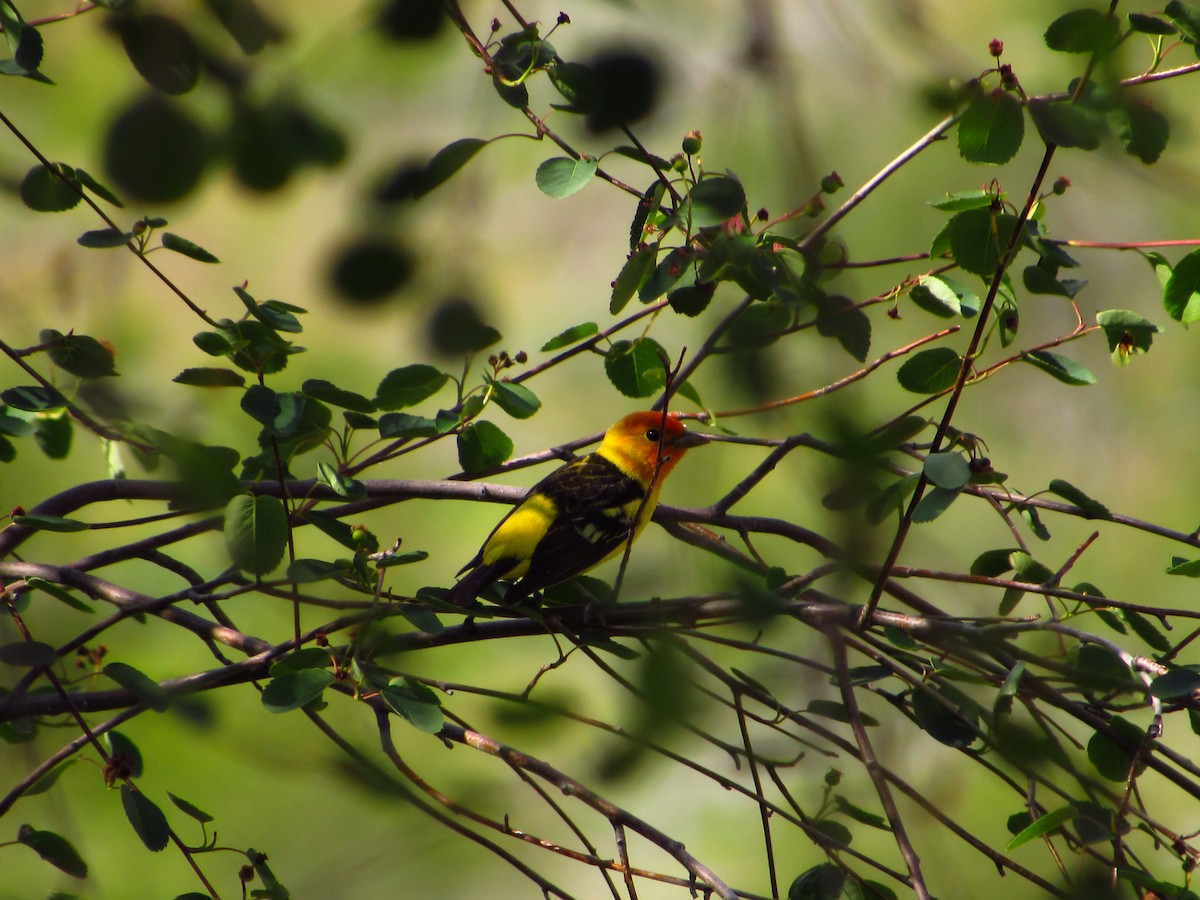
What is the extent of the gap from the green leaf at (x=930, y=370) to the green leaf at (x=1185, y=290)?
0.45 meters

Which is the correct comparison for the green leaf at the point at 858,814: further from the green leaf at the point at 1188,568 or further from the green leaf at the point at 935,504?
the green leaf at the point at 1188,568

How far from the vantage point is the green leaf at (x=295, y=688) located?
6.84 feet

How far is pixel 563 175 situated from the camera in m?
2.08

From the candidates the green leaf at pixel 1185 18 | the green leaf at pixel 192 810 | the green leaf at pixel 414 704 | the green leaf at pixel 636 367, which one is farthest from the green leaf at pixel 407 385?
the green leaf at pixel 1185 18

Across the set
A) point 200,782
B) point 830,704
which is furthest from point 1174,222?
point 200,782

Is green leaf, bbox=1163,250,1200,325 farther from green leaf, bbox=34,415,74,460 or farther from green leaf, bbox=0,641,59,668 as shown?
green leaf, bbox=34,415,74,460

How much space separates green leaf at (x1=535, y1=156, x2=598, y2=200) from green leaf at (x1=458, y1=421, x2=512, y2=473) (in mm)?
818

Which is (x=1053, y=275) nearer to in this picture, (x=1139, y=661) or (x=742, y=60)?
(x=1139, y=661)

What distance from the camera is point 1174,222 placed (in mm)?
2818

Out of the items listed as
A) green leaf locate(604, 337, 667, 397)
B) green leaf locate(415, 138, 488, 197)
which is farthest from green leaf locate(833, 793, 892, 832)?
green leaf locate(415, 138, 488, 197)

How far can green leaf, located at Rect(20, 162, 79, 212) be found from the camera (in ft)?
6.87

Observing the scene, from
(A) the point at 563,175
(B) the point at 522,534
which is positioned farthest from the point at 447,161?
(B) the point at 522,534

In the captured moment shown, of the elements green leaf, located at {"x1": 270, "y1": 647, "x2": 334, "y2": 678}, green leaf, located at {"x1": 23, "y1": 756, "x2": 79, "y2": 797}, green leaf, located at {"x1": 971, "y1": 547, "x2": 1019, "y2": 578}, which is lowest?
green leaf, located at {"x1": 23, "y1": 756, "x2": 79, "y2": 797}

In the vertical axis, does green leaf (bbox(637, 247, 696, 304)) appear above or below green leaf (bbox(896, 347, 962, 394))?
below
